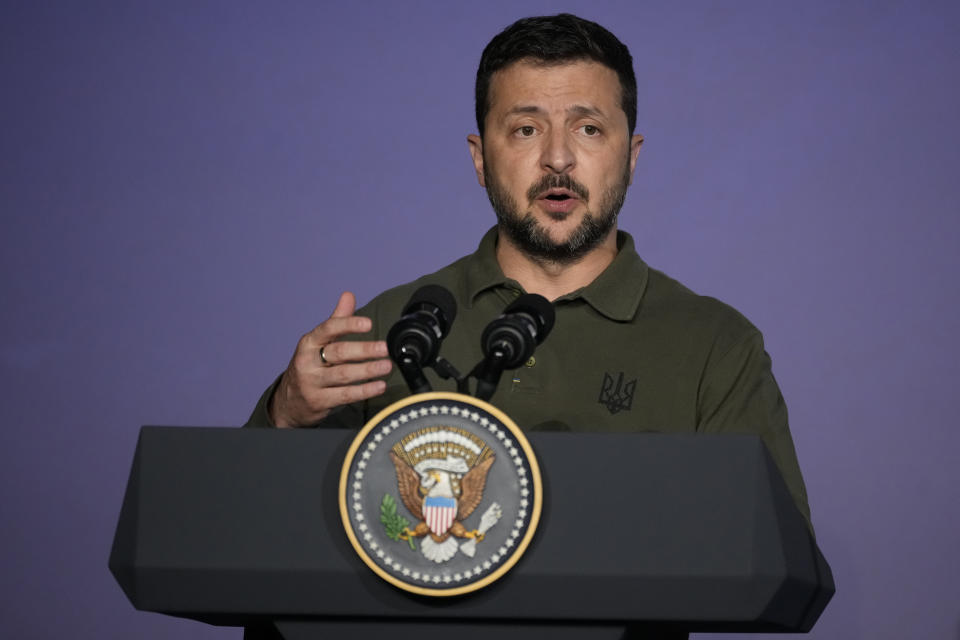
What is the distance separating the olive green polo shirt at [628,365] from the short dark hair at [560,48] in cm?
28

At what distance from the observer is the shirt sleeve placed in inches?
64.9

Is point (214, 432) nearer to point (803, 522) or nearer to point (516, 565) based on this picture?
point (516, 565)

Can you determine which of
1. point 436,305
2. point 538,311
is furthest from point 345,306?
point 538,311

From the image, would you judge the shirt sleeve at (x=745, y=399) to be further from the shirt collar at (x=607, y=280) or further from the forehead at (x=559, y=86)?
the forehead at (x=559, y=86)

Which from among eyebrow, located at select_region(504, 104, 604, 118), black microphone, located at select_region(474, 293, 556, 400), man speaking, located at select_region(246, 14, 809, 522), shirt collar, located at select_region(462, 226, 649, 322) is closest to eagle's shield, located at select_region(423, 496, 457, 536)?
black microphone, located at select_region(474, 293, 556, 400)

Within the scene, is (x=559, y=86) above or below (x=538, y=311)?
above

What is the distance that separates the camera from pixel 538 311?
1.19 meters

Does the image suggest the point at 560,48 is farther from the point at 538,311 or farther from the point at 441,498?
the point at 441,498

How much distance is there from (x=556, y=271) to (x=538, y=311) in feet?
2.51

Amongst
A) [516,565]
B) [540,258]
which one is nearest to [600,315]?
[540,258]

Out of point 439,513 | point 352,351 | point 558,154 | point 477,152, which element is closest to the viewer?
point 439,513

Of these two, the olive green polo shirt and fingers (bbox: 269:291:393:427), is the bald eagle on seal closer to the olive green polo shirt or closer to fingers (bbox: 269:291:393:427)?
fingers (bbox: 269:291:393:427)

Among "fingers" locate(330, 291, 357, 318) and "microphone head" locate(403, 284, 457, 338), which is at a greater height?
"fingers" locate(330, 291, 357, 318)

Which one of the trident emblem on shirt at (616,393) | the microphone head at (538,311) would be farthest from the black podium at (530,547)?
the trident emblem on shirt at (616,393)
